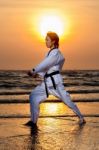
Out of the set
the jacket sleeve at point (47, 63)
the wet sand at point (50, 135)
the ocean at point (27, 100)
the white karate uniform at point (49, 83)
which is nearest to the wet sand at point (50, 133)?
the wet sand at point (50, 135)

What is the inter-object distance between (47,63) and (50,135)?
1948 millimetres

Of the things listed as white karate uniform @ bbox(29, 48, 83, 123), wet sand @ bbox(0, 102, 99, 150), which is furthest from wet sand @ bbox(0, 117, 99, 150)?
white karate uniform @ bbox(29, 48, 83, 123)

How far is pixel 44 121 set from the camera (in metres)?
10.9

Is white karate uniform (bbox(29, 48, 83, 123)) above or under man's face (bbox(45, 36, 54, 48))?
under

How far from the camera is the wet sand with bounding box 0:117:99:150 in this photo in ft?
24.7

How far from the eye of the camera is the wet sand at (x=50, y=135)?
24.7 feet

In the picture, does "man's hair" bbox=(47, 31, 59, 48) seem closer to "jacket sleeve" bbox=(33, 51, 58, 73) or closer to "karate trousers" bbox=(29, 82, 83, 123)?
"jacket sleeve" bbox=(33, 51, 58, 73)

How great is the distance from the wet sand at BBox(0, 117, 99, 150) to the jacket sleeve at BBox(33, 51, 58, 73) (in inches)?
46.3

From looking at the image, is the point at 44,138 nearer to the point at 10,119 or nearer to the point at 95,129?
the point at 95,129

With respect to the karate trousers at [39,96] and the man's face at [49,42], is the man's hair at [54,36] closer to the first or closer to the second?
the man's face at [49,42]

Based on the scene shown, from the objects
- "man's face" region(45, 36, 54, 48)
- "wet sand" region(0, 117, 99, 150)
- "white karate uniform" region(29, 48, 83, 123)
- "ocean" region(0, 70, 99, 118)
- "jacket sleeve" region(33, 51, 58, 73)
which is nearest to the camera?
"wet sand" region(0, 117, 99, 150)

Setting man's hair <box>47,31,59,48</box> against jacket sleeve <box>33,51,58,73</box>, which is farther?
man's hair <box>47,31,59,48</box>

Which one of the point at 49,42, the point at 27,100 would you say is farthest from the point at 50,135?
the point at 27,100

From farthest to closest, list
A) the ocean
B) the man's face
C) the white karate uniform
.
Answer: the ocean < the man's face < the white karate uniform
